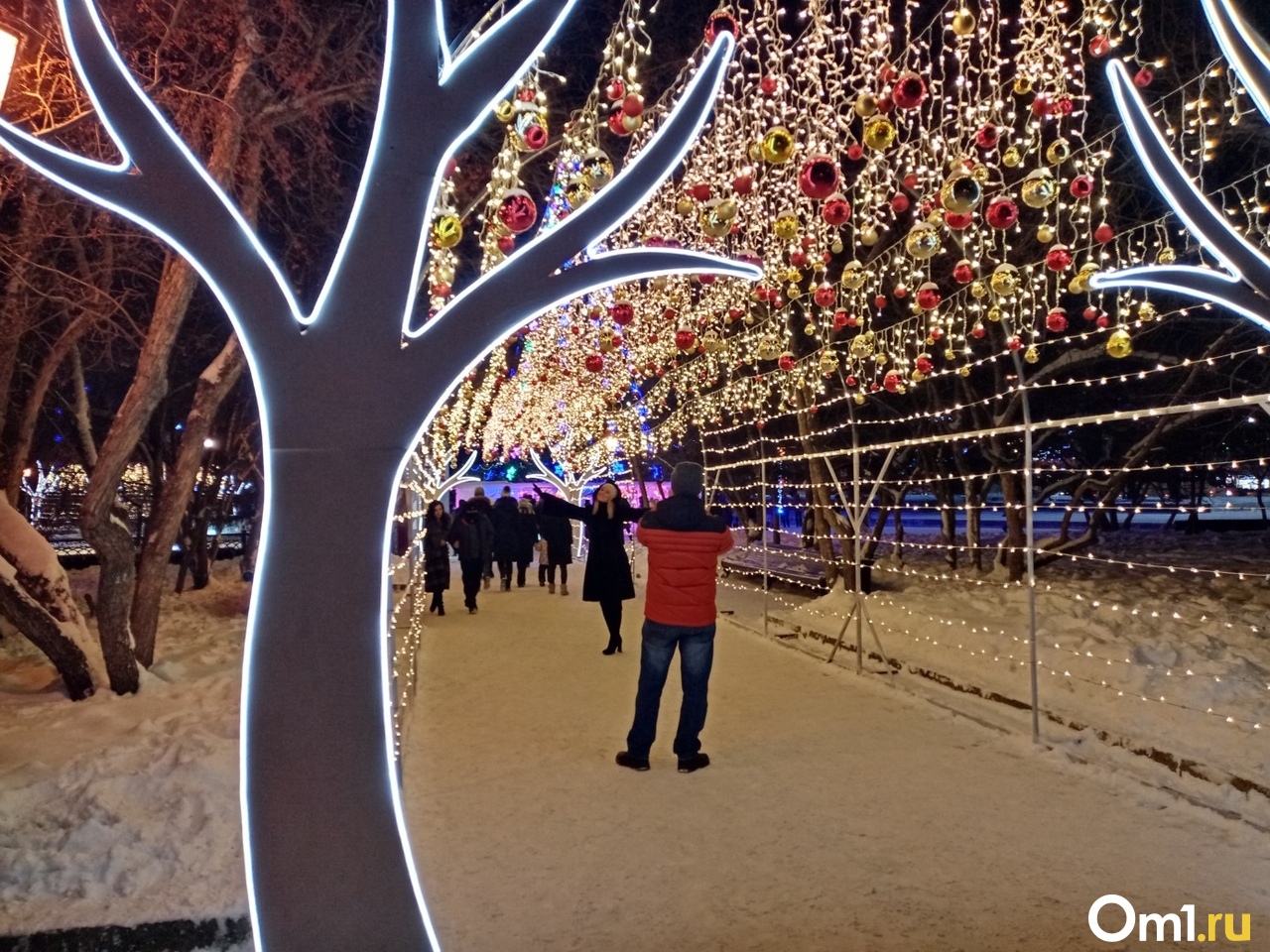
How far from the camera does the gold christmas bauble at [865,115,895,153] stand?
14.8 feet

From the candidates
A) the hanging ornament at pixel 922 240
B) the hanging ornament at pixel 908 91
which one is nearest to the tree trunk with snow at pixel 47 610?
the hanging ornament at pixel 922 240

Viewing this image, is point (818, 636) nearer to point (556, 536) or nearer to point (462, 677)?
point (462, 677)

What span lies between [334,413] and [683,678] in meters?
3.02

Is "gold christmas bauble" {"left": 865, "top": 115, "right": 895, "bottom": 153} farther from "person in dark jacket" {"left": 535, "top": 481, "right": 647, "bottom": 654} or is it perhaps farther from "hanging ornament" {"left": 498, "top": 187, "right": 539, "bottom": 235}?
"person in dark jacket" {"left": 535, "top": 481, "right": 647, "bottom": 654}

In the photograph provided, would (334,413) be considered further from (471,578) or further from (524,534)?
(524,534)

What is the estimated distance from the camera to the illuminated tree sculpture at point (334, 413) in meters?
2.75

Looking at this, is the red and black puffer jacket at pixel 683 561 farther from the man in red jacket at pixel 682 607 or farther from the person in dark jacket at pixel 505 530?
the person in dark jacket at pixel 505 530

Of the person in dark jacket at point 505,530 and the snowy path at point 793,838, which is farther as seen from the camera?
the person in dark jacket at point 505,530

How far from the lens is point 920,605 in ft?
35.8

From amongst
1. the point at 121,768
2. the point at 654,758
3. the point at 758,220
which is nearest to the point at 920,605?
the point at 758,220

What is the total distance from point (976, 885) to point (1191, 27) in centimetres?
865

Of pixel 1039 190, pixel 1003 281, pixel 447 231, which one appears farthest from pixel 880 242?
pixel 447 231

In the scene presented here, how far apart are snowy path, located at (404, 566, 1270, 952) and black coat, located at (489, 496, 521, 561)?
8.29m

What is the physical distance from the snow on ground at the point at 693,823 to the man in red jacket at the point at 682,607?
0.85ft
